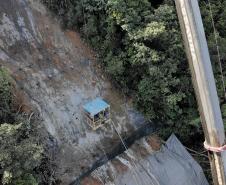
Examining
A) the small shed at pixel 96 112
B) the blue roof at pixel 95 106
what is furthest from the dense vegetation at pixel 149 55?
the blue roof at pixel 95 106

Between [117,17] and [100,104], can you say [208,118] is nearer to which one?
[100,104]

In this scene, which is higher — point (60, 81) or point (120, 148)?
point (60, 81)

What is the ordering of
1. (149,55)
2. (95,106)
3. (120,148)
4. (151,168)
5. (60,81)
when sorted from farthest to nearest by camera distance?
1. (60,81)
2. (149,55)
3. (120,148)
4. (95,106)
5. (151,168)

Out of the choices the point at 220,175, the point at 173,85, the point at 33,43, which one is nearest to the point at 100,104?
the point at 173,85

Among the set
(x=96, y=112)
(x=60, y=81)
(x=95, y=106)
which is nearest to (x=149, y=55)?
(x=95, y=106)

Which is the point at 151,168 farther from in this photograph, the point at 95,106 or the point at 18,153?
the point at 18,153

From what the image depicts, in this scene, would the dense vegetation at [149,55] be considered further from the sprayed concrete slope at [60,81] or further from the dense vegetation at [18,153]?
the dense vegetation at [18,153]
